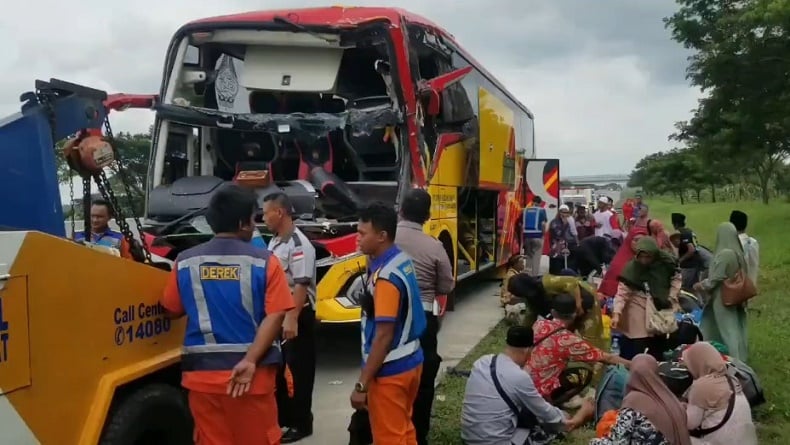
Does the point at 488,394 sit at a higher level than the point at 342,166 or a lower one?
lower

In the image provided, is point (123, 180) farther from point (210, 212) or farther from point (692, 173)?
point (692, 173)

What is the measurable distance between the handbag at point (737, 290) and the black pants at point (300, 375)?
11.2 feet

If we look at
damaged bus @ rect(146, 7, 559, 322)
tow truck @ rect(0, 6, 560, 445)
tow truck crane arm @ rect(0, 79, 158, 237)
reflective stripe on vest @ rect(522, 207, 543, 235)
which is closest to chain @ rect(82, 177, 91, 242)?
tow truck @ rect(0, 6, 560, 445)

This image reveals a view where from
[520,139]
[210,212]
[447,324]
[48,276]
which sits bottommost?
[447,324]

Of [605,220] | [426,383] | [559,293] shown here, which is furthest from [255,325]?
[605,220]

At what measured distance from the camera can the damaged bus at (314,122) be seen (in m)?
7.09

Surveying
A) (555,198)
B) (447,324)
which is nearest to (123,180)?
(447,324)

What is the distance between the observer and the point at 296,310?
475 cm

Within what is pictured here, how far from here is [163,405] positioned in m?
3.46

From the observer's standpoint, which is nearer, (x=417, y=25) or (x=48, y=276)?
(x=48, y=276)

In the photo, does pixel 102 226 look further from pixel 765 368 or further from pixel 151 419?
pixel 765 368

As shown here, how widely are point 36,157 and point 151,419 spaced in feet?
4.01

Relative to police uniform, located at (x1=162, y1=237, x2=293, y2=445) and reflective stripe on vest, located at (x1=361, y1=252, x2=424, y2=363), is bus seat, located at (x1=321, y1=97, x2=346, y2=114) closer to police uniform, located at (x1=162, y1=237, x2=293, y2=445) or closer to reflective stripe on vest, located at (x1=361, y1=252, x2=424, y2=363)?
reflective stripe on vest, located at (x1=361, y1=252, x2=424, y2=363)

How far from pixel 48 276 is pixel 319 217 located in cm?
464
